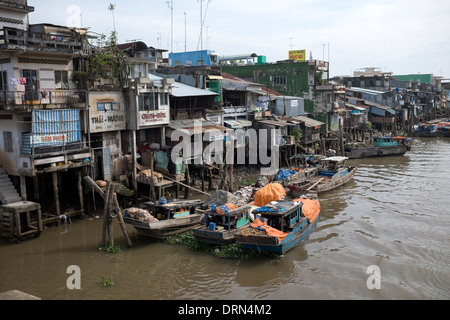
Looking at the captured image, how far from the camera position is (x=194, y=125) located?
3120 centimetres

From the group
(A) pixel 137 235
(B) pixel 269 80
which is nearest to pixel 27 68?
(A) pixel 137 235

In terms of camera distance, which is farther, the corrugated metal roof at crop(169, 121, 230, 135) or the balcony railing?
the corrugated metal roof at crop(169, 121, 230, 135)

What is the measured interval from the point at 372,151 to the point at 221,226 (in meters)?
32.6

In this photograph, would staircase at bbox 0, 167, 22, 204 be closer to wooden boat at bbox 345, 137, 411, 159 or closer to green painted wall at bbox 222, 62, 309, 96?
wooden boat at bbox 345, 137, 411, 159

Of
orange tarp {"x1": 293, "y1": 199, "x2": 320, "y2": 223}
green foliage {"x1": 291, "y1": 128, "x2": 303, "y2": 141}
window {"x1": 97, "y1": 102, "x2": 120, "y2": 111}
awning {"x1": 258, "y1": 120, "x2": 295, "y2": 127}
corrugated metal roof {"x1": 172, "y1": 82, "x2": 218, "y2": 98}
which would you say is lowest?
orange tarp {"x1": 293, "y1": 199, "x2": 320, "y2": 223}

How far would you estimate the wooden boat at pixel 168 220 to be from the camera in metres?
19.5

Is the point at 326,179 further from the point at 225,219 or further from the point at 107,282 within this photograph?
the point at 107,282

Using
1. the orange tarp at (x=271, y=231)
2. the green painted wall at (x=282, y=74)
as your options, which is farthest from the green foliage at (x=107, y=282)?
the green painted wall at (x=282, y=74)

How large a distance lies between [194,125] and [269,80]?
23.5m

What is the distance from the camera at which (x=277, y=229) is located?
18.8 m

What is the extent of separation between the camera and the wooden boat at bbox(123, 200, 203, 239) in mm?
19531

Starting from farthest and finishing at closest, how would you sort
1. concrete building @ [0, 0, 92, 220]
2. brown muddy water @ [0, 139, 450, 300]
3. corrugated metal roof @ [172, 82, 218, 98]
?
corrugated metal roof @ [172, 82, 218, 98], concrete building @ [0, 0, 92, 220], brown muddy water @ [0, 139, 450, 300]

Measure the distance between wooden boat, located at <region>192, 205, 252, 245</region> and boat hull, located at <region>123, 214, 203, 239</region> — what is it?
126 cm

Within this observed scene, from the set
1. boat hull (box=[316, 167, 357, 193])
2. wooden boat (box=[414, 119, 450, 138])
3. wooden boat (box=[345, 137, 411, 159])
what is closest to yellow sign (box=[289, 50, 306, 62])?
wooden boat (box=[345, 137, 411, 159])
